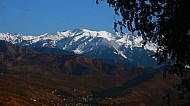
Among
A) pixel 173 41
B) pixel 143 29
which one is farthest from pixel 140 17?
pixel 173 41

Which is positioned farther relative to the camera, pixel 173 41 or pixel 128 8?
pixel 128 8

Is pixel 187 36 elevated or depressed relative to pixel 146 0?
depressed

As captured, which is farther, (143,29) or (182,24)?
(143,29)

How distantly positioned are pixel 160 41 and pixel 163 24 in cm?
140

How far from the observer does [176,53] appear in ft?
94.1

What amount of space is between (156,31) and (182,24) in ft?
11.5

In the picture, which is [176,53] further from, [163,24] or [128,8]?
[128,8]

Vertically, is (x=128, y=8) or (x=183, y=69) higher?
(x=128, y=8)

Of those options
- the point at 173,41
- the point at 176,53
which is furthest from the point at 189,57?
the point at 173,41

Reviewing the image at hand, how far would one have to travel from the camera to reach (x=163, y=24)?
2791 cm

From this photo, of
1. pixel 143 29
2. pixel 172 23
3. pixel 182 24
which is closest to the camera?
pixel 182 24

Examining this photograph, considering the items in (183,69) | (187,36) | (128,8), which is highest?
(128,8)

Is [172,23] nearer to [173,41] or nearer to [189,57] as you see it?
[173,41]

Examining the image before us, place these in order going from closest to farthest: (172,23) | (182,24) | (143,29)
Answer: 1. (182,24)
2. (172,23)
3. (143,29)
